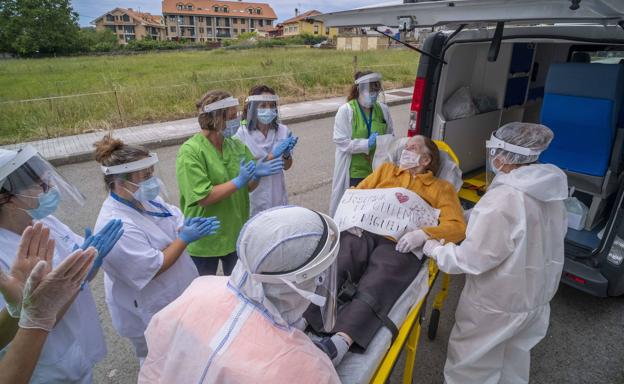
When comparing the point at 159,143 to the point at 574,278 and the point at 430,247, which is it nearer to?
the point at 430,247

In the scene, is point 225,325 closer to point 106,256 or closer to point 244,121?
point 106,256

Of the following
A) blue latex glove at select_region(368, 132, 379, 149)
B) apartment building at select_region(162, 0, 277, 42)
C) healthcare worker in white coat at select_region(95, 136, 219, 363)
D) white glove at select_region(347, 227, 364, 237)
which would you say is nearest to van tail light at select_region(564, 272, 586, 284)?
white glove at select_region(347, 227, 364, 237)

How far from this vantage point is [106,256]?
5.96 feet

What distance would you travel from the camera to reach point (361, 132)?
3.69 meters

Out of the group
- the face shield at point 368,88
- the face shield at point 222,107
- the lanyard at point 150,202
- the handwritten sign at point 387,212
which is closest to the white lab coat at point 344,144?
the face shield at point 368,88

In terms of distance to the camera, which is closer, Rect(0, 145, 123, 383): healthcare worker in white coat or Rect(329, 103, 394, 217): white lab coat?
Rect(0, 145, 123, 383): healthcare worker in white coat

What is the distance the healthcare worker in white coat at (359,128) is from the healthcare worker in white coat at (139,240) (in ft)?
6.14

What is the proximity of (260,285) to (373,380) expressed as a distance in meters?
0.84

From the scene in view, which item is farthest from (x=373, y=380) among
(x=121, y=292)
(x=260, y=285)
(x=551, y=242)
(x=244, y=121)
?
(x=244, y=121)

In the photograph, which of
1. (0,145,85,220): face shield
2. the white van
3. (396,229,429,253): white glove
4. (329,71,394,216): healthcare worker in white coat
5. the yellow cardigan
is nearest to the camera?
(0,145,85,220): face shield

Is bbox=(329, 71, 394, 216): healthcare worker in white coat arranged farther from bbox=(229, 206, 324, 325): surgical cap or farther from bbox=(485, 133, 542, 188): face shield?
bbox=(229, 206, 324, 325): surgical cap

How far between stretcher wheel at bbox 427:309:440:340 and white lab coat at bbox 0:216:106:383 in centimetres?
213

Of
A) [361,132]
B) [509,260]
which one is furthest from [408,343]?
[361,132]

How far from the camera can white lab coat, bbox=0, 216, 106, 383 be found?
148 centimetres
